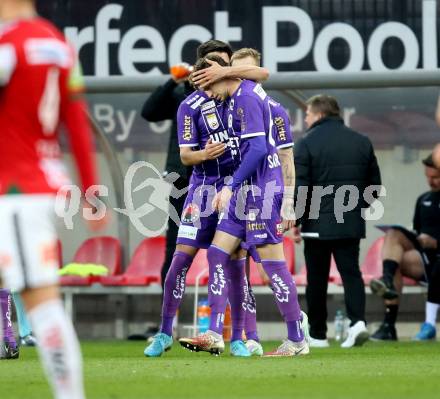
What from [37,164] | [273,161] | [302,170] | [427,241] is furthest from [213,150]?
[427,241]

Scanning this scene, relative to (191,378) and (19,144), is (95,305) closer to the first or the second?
(191,378)

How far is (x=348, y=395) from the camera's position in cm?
648

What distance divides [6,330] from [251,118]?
2268 millimetres

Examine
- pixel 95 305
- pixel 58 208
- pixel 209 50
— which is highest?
pixel 209 50

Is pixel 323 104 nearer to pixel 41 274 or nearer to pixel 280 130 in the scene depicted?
pixel 280 130

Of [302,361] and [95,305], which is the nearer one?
[302,361]

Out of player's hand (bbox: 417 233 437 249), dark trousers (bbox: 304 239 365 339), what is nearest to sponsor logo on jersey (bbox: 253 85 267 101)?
dark trousers (bbox: 304 239 365 339)

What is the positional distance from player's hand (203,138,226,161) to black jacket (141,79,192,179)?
6.86 ft

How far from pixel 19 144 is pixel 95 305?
10.2m

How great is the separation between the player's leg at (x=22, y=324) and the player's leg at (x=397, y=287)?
3.38 m

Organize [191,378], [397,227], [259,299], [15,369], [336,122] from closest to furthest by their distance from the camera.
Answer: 1. [191,378]
2. [15,369]
3. [336,122]
4. [397,227]
5. [259,299]

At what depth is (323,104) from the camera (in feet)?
40.5


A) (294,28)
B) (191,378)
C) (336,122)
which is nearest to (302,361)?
(191,378)

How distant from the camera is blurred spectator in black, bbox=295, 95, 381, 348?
12.2m
